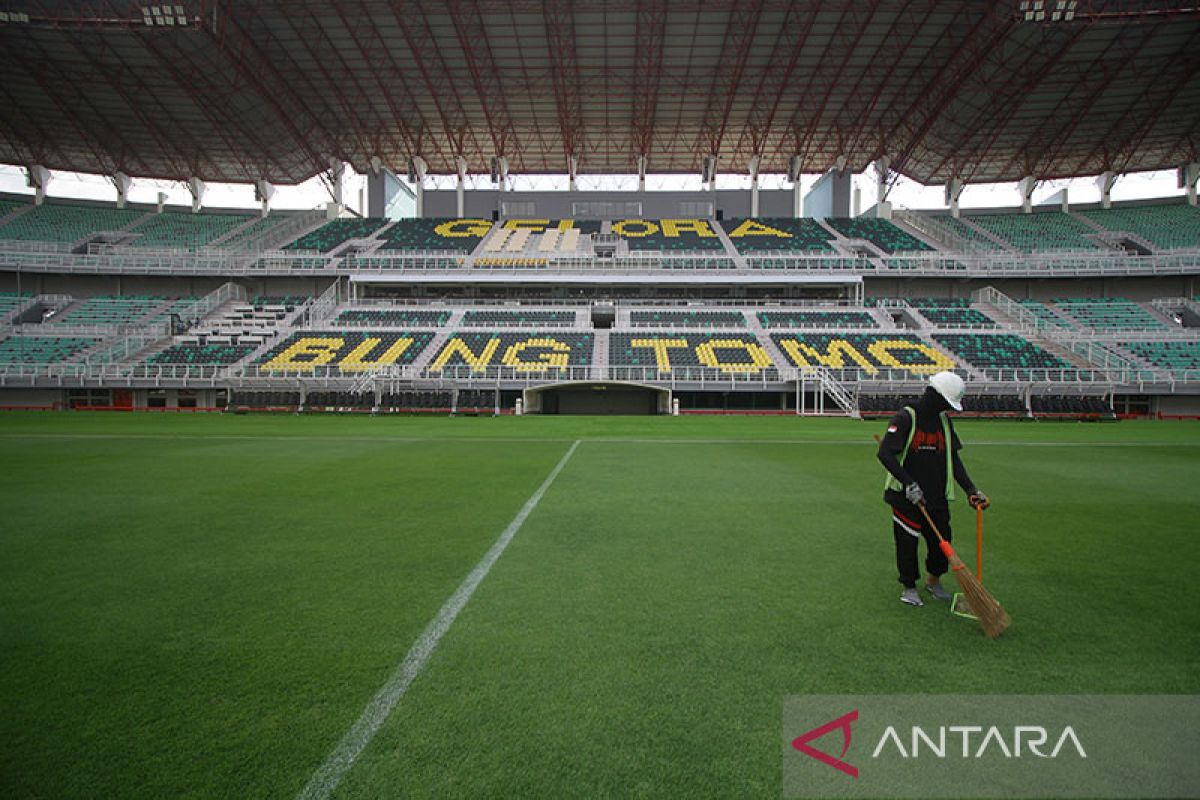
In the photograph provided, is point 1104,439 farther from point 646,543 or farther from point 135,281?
point 135,281

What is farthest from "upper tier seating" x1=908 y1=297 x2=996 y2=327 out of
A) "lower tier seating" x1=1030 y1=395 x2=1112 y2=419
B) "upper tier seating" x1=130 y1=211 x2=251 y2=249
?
"upper tier seating" x1=130 y1=211 x2=251 y2=249

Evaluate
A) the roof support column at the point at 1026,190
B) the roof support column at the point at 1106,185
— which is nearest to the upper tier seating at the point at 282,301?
the roof support column at the point at 1026,190

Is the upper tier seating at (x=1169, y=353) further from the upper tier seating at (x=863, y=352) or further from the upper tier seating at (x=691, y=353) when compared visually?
the upper tier seating at (x=691, y=353)

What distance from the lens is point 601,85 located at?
1649 inches

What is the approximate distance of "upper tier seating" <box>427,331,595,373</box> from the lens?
34.0 meters

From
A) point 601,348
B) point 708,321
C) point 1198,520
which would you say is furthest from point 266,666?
point 708,321

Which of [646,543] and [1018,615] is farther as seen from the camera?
[646,543]

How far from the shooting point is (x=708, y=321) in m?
40.2

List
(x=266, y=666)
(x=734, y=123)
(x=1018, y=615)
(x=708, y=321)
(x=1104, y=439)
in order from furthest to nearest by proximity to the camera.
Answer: (x=734, y=123) < (x=708, y=321) < (x=1104, y=439) < (x=1018, y=615) < (x=266, y=666)

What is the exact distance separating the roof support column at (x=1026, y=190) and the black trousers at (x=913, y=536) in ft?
196

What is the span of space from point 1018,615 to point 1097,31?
45423 mm

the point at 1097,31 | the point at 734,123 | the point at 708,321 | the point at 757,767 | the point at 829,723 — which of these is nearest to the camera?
the point at 757,767

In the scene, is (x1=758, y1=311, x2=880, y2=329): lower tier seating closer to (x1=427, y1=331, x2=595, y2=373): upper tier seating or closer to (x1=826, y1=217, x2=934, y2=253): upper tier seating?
(x1=826, y1=217, x2=934, y2=253): upper tier seating

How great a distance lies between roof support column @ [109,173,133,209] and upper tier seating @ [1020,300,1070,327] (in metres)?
71.4
